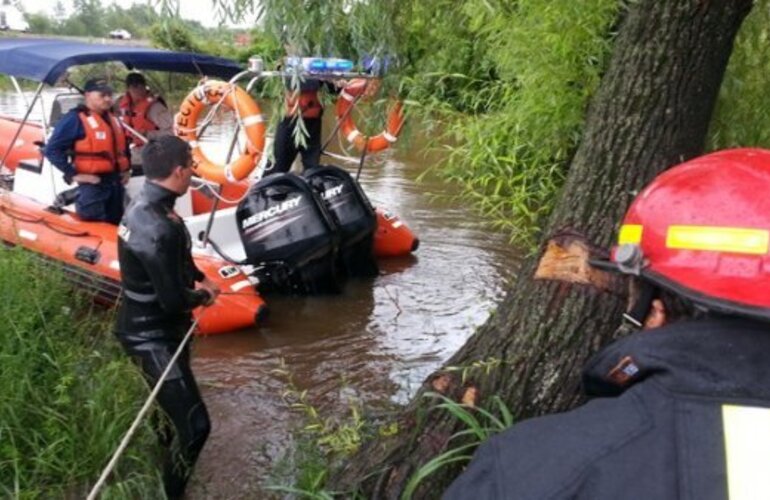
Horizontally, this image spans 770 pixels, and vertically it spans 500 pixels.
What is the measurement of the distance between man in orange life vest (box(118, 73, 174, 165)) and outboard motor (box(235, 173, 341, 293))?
1.61 m

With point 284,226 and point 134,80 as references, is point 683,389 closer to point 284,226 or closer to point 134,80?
point 284,226

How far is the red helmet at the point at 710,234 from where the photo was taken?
112cm

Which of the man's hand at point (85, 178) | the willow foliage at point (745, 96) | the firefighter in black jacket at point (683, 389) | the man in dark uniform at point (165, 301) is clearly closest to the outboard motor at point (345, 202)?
the man's hand at point (85, 178)

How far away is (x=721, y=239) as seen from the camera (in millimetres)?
1151

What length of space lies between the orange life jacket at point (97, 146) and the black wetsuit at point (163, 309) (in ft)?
9.64

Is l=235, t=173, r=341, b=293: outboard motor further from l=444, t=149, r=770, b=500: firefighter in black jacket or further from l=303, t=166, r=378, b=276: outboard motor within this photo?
l=444, t=149, r=770, b=500: firefighter in black jacket

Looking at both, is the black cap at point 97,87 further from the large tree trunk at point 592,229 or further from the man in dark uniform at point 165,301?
the large tree trunk at point 592,229

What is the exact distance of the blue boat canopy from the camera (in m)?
6.34

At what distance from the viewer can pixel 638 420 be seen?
1032 millimetres

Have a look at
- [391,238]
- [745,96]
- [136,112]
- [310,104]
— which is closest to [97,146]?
[136,112]

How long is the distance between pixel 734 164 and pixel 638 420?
1.51 feet

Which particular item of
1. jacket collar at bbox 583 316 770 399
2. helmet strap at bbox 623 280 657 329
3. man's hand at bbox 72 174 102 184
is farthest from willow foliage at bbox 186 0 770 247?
man's hand at bbox 72 174 102 184

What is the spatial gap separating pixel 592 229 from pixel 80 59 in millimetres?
5173

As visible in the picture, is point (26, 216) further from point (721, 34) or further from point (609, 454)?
point (609, 454)
